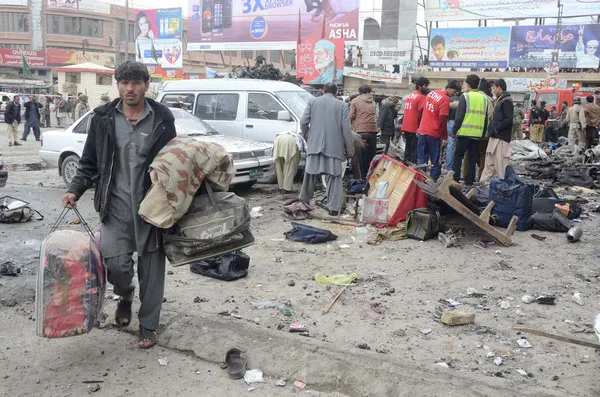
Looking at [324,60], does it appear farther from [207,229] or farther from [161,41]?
[207,229]

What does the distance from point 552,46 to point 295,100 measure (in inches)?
1045

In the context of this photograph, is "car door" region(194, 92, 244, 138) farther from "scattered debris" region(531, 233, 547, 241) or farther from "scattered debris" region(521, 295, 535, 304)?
"scattered debris" region(521, 295, 535, 304)

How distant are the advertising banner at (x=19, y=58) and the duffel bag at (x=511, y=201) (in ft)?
174

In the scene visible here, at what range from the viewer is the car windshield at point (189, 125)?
376 inches

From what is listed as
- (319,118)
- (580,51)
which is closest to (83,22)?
(580,51)

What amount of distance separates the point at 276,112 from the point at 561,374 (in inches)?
296

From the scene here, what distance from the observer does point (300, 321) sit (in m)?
4.29

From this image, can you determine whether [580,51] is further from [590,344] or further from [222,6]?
[590,344]

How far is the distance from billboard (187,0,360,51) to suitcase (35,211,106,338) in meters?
31.4

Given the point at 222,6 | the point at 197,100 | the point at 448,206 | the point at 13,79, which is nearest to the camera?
the point at 448,206

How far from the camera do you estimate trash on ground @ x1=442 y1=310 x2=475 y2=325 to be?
4.16 metres

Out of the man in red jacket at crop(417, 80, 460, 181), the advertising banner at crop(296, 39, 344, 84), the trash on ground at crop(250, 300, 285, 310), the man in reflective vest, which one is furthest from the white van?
the advertising banner at crop(296, 39, 344, 84)

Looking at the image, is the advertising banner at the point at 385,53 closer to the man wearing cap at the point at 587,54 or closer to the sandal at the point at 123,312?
the man wearing cap at the point at 587,54

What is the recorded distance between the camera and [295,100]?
10.4m
